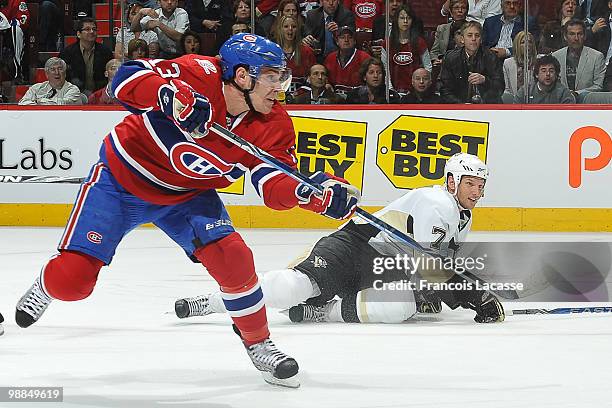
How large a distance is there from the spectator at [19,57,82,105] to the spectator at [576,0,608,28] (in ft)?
11.7

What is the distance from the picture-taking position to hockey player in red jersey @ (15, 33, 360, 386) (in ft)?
11.2

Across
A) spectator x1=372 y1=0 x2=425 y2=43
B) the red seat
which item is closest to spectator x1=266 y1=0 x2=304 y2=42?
spectator x1=372 y1=0 x2=425 y2=43

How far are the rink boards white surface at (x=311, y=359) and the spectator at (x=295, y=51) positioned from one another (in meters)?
3.01

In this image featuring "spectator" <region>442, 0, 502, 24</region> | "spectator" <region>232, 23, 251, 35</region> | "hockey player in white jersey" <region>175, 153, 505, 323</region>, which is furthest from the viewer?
"spectator" <region>232, 23, 251, 35</region>

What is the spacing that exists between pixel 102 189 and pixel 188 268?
2770 millimetres

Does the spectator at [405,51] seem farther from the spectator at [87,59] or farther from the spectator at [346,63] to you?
the spectator at [87,59]

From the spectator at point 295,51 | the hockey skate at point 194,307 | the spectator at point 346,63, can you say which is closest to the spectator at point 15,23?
the spectator at point 295,51

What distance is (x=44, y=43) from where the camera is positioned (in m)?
8.77

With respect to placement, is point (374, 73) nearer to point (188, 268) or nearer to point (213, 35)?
point (213, 35)

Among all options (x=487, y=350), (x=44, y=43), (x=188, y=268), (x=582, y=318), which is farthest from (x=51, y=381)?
(x=44, y=43)

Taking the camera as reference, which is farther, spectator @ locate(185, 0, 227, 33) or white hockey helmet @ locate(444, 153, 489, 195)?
spectator @ locate(185, 0, 227, 33)

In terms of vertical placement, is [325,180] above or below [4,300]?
above

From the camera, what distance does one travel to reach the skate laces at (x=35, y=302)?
12.0 feet

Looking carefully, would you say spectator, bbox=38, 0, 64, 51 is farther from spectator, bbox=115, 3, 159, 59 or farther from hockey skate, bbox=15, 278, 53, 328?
hockey skate, bbox=15, 278, 53, 328
